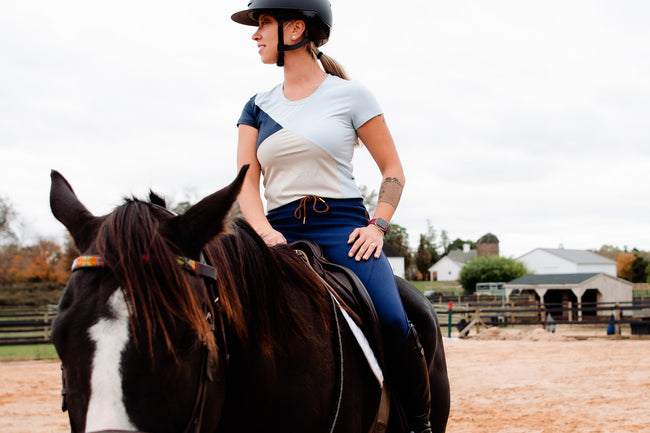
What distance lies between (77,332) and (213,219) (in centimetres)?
49

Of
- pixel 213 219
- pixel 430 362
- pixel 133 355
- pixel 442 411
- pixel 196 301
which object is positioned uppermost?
pixel 213 219

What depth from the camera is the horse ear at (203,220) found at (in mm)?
1687

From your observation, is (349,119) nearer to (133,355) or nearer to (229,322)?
(229,322)

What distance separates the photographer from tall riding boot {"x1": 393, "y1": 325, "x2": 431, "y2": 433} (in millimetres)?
2545

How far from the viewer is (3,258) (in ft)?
145

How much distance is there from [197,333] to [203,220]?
0.34 m

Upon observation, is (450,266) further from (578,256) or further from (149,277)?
(149,277)

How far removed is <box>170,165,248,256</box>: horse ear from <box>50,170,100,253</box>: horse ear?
0.92ft

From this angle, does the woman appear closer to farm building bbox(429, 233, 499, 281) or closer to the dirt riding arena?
the dirt riding arena

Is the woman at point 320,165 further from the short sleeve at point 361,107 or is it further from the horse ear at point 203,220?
the horse ear at point 203,220

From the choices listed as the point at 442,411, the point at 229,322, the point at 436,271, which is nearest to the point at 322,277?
the point at 229,322

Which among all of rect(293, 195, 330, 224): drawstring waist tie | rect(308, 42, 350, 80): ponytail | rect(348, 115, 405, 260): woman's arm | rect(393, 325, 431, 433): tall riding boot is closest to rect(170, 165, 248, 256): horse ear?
rect(293, 195, 330, 224): drawstring waist tie

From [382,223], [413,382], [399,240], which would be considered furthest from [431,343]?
[399,240]

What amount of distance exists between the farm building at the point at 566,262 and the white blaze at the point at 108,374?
6902 cm
